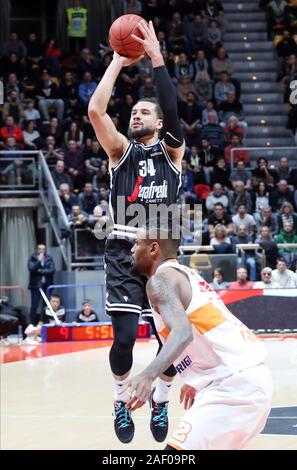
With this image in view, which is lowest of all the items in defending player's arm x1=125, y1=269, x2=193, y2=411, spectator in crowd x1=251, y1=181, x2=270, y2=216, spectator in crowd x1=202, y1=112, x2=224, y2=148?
spectator in crowd x1=251, y1=181, x2=270, y2=216

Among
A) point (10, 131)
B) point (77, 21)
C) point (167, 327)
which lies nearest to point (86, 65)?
point (77, 21)

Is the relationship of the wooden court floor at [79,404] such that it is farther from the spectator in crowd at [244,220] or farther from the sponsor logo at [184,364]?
the spectator in crowd at [244,220]

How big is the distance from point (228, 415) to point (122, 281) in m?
2.37

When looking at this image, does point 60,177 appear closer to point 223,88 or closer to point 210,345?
point 223,88

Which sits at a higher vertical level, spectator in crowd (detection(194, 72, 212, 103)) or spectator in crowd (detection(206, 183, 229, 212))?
spectator in crowd (detection(194, 72, 212, 103))

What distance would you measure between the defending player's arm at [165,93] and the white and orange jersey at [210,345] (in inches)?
84.8

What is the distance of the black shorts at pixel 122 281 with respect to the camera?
7641mm

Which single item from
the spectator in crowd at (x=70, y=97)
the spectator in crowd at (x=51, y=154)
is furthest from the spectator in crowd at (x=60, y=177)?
the spectator in crowd at (x=70, y=97)

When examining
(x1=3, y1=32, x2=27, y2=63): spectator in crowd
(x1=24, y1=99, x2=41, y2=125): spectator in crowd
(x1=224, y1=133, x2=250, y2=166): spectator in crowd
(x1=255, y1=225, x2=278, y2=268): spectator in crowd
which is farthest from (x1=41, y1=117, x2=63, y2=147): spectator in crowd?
(x1=255, y1=225, x2=278, y2=268): spectator in crowd

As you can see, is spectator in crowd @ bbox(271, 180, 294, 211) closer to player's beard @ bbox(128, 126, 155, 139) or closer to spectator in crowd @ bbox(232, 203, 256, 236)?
spectator in crowd @ bbox(232, 203, 256, 236)

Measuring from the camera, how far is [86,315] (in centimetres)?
1842

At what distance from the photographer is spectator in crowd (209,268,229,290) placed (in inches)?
703

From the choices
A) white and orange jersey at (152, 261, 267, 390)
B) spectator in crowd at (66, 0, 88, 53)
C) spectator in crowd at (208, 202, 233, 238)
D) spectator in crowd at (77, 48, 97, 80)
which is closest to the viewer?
white and orange jersey at (152, 261, 267, 390)

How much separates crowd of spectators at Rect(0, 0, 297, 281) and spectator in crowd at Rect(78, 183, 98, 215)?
0.02 m
